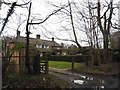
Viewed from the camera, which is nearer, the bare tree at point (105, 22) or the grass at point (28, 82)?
the grass at point (28, 82)

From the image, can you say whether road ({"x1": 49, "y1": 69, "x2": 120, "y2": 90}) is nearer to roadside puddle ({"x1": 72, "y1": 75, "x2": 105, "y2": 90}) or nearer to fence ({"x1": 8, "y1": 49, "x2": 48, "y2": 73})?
roadside puddle ({"x1": 72, "y1": 75, "x2": 105, "y2": 90})

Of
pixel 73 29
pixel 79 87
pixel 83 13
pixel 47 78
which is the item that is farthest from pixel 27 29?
pixel 83 13

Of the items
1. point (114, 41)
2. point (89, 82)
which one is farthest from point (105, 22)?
point (89, 82)

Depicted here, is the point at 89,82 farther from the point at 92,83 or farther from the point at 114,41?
the point at 114,41

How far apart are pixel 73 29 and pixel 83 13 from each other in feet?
3.68

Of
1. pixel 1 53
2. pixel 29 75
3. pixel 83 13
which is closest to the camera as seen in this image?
pixel 1 53

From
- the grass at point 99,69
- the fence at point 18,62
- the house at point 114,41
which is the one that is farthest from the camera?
the house at point 114,41

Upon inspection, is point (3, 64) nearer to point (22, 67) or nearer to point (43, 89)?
point (22, 67)

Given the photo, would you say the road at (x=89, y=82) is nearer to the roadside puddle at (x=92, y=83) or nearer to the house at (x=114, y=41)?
the roadside puddle at (x=92, y=83)

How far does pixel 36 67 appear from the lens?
21.1 ft

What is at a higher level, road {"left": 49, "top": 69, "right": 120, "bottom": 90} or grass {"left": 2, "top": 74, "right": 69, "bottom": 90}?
grass {"left": 2, "top": 74, "right": 69, "bottom": 90}

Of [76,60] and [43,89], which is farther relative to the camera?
[76,60]

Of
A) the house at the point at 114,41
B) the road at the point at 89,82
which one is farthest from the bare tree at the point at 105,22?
the road at the point at 89,82

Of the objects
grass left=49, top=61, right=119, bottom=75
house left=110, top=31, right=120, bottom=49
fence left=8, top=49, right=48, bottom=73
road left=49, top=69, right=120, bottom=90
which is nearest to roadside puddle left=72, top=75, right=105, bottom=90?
road left=49, top=69, right=120, bottom=90
